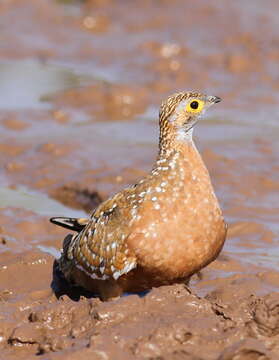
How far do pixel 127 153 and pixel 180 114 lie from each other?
503 cm

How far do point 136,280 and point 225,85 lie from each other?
9.09 m

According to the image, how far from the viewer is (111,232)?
7.26m

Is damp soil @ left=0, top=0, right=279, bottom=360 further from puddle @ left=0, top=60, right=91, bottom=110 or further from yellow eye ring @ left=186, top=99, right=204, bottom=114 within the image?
yellow eye ring @ left=186, top=99, right=204, bottom=114

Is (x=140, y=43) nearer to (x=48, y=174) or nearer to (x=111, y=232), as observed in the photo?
(x=48, y=174)

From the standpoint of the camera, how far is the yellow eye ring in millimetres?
7672

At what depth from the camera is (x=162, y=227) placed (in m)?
6.94

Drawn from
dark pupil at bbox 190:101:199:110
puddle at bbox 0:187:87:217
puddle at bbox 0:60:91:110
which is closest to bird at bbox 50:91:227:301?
dark pupil at bbox 190:101:199:110

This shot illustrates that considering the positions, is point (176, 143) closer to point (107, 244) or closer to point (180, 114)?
point (180, 114)

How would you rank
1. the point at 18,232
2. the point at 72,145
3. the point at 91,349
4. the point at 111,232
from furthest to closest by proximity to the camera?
the point at 72,145 → the point at 18,232 → the point at 111,232 → the point at 91,349

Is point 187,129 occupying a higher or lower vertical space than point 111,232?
higher

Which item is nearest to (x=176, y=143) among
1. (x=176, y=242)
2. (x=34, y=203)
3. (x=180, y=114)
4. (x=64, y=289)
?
(x=180, y=114)

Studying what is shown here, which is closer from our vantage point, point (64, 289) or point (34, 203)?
point (64, 289)

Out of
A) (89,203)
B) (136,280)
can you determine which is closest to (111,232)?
(136,280)

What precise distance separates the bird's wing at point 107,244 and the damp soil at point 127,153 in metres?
0.34
